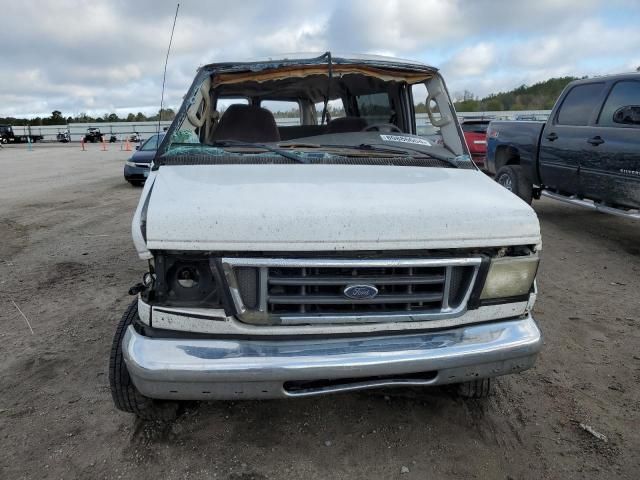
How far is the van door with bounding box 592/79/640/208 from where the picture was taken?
18.4ft

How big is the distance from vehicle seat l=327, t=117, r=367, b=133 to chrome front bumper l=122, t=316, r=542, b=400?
2.42 meters

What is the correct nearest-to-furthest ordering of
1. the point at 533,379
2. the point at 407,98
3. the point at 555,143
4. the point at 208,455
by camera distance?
the point at 208,455 → the point at 533,379 → the point at 407,98 → the point at 555,143

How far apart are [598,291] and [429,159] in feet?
8.69

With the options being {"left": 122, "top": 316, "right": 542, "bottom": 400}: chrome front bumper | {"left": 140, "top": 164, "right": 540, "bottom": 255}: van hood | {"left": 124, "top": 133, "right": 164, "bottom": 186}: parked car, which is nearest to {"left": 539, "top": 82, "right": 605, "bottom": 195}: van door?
{"left": 140, "top": 164, "right": 540, "bottom": 255}: van hood

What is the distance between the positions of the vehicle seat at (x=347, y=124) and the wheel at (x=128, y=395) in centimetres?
247

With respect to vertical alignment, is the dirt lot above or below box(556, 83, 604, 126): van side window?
below

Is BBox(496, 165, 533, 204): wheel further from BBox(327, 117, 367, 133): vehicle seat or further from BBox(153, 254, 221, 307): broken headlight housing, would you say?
BBox(153, 254, 221, 307): broken headlight housing

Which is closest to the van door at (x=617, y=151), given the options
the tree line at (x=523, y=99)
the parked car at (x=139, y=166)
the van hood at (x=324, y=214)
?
the van hood at (x=324, y=214)

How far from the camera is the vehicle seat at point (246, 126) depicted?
12.2 ft

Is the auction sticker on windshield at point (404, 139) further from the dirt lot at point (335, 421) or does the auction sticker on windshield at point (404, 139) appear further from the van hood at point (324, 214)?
the dirt lot at point (335, 421)

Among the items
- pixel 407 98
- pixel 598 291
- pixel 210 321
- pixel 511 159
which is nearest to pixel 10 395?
pixel 210 321

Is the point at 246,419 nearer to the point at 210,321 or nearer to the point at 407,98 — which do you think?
the point at 210,321

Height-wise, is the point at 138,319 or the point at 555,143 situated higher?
the point at 555,143

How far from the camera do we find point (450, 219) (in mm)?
2219
